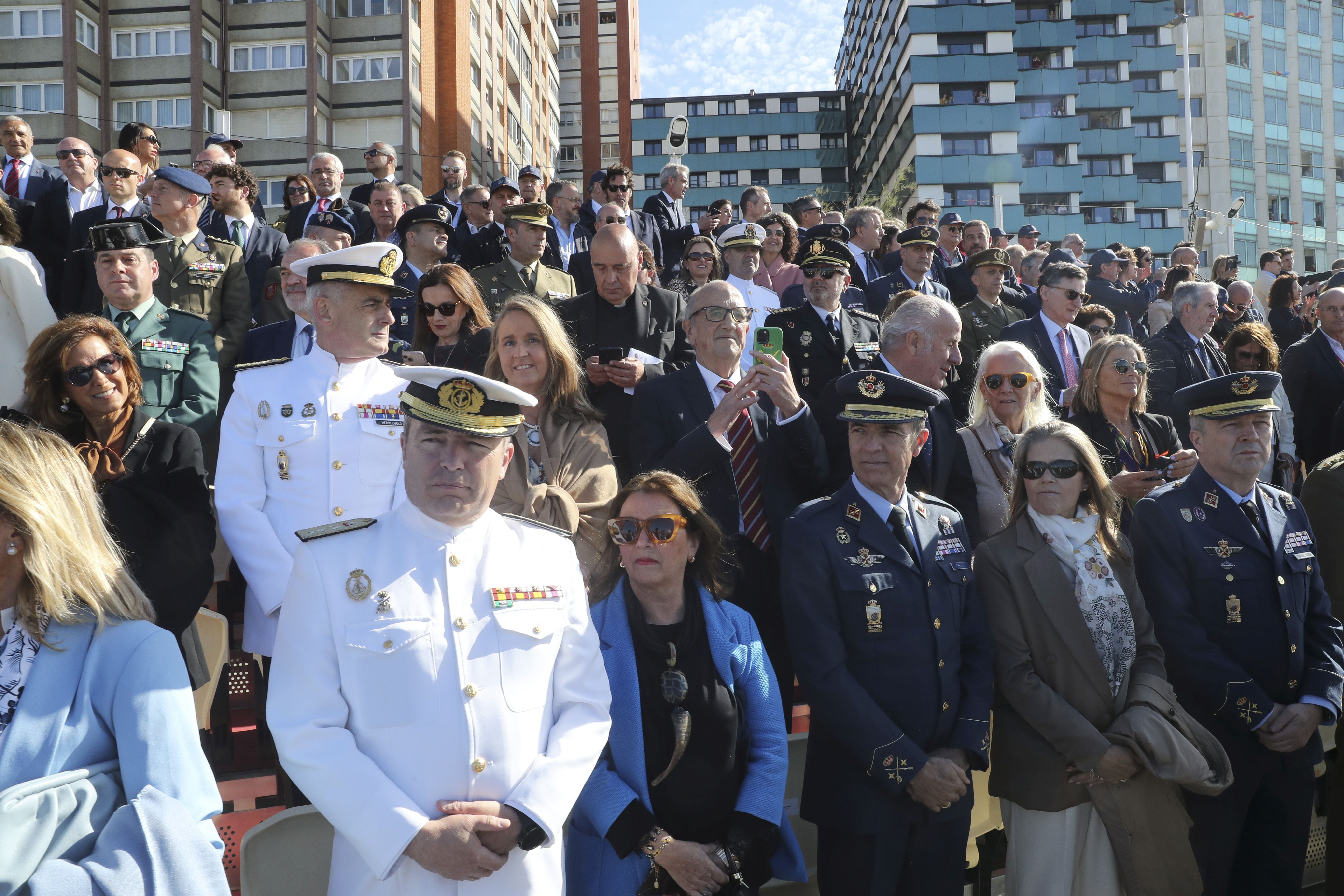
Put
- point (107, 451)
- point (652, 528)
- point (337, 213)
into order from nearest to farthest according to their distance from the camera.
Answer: point (652, 528) < point (107, 451) < point (337, 213)

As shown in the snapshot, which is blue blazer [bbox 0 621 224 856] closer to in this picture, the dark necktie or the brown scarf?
the brown scarf

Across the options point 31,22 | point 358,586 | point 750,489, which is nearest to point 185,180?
point 750,489

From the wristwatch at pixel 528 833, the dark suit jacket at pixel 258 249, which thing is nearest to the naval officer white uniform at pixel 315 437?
the wristwatch at pixel 528 833

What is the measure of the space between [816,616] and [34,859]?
2355mm

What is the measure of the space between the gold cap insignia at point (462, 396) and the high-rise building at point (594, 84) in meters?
56.4

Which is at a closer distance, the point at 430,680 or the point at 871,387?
the point at 430,680

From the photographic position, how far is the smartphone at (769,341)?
4297mm

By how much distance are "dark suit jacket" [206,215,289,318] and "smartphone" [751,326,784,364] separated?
12.8ft

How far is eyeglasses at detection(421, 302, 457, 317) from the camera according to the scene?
5371 mm

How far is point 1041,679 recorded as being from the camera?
3859mm

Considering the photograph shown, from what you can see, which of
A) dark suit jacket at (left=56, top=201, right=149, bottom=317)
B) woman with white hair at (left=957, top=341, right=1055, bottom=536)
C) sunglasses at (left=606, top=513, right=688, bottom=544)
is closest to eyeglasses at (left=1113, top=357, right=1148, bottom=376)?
woman with white hair at (left=957, top=341, right=1055, bottom=536)

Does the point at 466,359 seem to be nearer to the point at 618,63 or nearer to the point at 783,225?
the point at 783,225

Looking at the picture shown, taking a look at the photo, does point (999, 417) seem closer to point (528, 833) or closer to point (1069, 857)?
point (1069, 857)

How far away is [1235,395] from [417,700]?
3610mm
